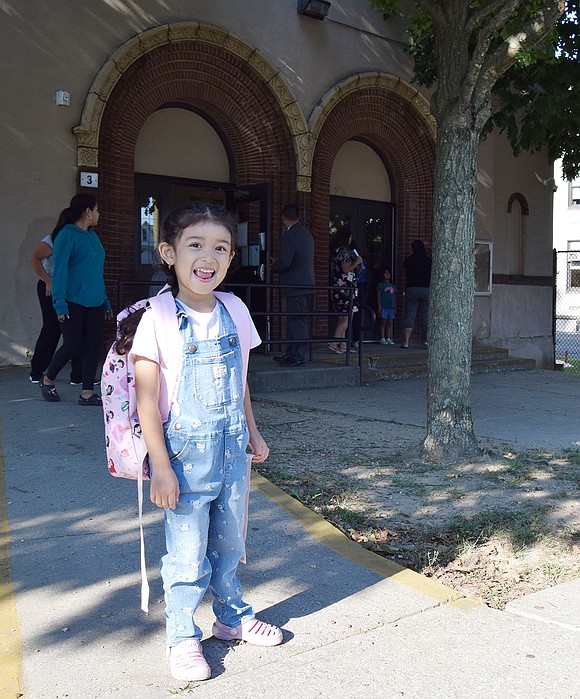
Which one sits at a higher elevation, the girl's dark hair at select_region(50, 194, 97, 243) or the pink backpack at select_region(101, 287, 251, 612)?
the girl's dark hair at select_region(50, 194, 97, 243)

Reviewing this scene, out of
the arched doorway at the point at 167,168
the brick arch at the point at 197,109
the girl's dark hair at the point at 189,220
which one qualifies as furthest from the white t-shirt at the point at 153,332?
the arched doorway at the point at 167,168

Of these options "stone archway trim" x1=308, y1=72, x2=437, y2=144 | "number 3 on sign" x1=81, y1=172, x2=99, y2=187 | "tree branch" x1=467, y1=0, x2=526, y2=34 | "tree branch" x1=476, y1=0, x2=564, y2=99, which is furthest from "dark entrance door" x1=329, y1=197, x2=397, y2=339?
"tree branch" x1=476, y1=0, x2=564, y2=99

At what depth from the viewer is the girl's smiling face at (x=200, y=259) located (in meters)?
2.93

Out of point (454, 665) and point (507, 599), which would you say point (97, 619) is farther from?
point (507, 599)

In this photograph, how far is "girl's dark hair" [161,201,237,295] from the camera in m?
2.96

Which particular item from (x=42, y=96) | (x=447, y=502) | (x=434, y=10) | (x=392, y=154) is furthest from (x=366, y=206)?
(x=447, y=502)

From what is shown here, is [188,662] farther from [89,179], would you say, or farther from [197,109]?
[197,109]

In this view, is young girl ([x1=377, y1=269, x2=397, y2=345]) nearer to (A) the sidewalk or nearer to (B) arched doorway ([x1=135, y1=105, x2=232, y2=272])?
(B) arched doorway ([x1=135, y1=105, x2=232, y2=272])

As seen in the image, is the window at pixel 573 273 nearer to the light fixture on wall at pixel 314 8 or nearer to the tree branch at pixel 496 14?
the light fixture on wall at pixel 314 8

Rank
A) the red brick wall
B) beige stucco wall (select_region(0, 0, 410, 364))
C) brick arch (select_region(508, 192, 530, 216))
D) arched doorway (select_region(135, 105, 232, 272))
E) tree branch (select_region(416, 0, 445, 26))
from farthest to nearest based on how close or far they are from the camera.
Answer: brick arch (select_region(508, 192, 530, 216)), the red brick wall, arched doorway (select_region(135, 105, 232, 272)), beige stucco wall (select_region(0, 0, 410, 364)), tree branch (select_region(416, 0, 445, 26))

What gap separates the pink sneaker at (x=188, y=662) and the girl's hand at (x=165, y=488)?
0.52 m

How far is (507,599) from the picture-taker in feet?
12.3

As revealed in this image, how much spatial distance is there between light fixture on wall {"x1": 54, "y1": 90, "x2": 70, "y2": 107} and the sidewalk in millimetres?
6417

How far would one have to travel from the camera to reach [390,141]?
1444cm
